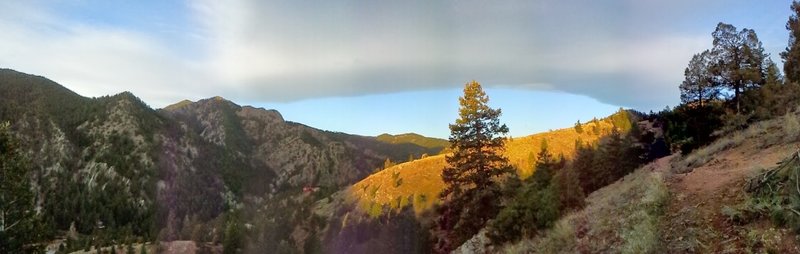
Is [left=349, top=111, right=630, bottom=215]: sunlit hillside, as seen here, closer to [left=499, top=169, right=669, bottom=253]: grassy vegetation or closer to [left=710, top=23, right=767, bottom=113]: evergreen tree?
[left=710, top=23, right=767, bottom=113]: evergreen tree

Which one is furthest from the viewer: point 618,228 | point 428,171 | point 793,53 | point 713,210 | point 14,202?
point 428,171

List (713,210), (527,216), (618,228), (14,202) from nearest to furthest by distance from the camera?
(713,210)
(618,228)
(14,202)
(527,216)

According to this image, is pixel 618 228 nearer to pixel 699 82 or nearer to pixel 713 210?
pixel 713 210

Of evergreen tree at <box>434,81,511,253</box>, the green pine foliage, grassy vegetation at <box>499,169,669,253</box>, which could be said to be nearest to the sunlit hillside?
evergreen tree at <box>434,81,511,253</box>

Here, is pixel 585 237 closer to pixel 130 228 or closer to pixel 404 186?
pixel 404 186

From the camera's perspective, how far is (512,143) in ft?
345

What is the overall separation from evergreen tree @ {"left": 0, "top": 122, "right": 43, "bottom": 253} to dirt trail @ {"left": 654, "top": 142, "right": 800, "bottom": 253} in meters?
26.5

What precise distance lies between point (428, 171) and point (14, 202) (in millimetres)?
80424

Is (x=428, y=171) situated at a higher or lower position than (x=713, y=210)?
lower

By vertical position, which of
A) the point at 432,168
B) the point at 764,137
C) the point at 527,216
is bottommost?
the point at 432,168

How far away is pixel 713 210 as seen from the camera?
12.6 metres

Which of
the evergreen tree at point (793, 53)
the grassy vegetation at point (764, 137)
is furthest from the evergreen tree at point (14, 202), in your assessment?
the evergreen tree at point (793, 53)

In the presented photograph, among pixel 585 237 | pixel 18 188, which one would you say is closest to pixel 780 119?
pixel 585 237

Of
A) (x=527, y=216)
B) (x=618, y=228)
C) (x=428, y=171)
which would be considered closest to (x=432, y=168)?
(x=428, y=171)
